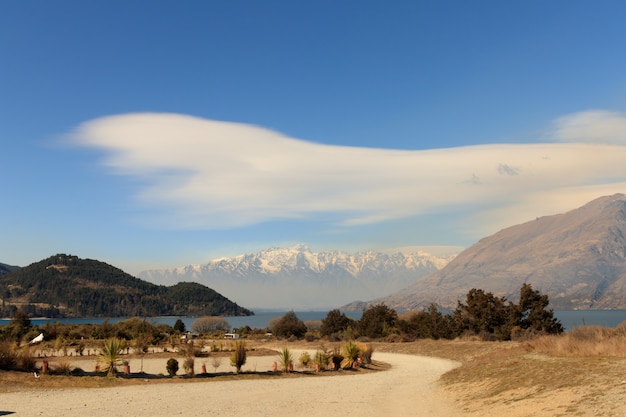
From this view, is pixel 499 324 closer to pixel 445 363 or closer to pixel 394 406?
pixel 445 363

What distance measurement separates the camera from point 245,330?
79688 mm

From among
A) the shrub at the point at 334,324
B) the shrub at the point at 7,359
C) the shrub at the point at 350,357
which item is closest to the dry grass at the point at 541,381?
the shrub at the point at 7,359

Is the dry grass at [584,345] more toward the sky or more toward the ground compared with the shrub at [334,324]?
more toward the sky

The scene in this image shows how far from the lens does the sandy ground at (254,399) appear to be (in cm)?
1662

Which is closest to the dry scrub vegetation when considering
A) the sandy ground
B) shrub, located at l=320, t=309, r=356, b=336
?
the sandy ground

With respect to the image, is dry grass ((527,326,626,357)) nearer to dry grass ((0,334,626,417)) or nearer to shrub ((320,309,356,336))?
dry grass ((0,334,626,417))

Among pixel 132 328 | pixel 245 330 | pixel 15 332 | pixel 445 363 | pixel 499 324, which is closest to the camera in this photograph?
pixel 445 363

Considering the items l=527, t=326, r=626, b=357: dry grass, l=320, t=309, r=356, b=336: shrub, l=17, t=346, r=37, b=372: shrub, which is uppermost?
l=17, t=346, r=37, b=372: shrub

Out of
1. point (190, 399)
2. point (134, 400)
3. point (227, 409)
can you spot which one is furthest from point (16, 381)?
point (227, 409)

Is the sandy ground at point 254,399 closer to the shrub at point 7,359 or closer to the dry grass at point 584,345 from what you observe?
the shrub at point 7,359

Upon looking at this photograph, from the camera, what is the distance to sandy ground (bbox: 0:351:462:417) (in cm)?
1662

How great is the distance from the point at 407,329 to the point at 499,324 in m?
14.5

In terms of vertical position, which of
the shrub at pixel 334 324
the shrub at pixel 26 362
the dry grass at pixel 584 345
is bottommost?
the shrub at pixel 334 324

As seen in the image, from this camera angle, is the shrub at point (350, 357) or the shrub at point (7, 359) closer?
the shrub at point (7, 359)
